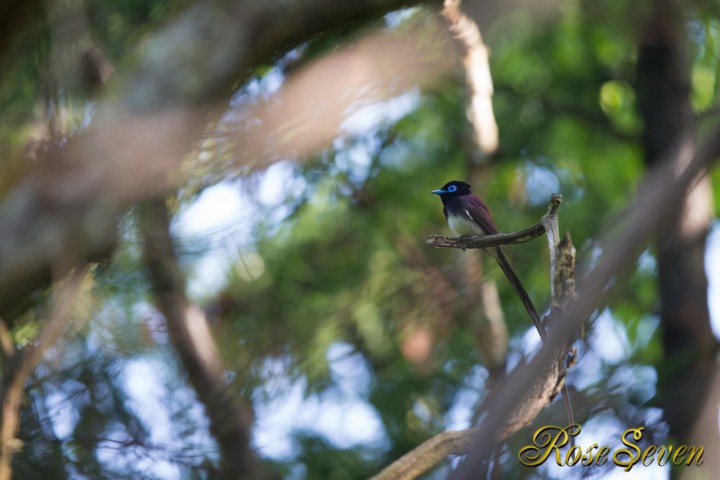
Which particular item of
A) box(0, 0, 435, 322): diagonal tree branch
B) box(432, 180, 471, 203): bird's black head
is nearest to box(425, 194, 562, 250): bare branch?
box(0, 0, 435, 322): diagonal tree branch

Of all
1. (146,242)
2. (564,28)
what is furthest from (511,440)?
(564,28)

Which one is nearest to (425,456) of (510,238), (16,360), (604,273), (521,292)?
(521,292)

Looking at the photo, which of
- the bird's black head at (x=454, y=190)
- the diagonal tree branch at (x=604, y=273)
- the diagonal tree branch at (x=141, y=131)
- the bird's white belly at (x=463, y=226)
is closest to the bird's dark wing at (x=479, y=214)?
the bird's white belly at (x=463, y=226)

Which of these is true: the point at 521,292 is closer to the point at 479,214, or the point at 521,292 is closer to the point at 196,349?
the point at 479,214

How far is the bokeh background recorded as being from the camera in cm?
354

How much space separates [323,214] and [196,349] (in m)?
1.84

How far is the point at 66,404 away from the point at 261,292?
2065 mm

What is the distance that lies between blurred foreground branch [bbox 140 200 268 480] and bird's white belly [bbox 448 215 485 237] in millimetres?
1588

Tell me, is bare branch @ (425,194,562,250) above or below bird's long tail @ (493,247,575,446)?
above

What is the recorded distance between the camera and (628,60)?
796cm

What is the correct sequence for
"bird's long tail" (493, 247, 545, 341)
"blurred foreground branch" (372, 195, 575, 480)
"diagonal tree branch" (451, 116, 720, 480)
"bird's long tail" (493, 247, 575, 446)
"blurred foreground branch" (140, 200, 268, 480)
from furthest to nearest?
"blurred foreground branch" (140, 200, 268, 480), "bird's long tail" (493, 247, 545, 341), "bird's long tail" (493, 247, 575, 446), "blurred foreground branch" (372, 195, 575, 480), "diagonal tree branch" (451, 116, 720, 480)

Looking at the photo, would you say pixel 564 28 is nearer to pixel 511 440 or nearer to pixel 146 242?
pixel 146 242

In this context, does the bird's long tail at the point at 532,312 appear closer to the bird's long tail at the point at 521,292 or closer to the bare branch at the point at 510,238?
the bird's long tail at the point at 521,292

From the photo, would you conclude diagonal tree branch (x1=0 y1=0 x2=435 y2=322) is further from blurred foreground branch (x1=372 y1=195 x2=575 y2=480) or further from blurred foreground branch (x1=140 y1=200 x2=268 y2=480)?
blurred foreground branch (x1=372 y1=195 x2=575 y2=480)
